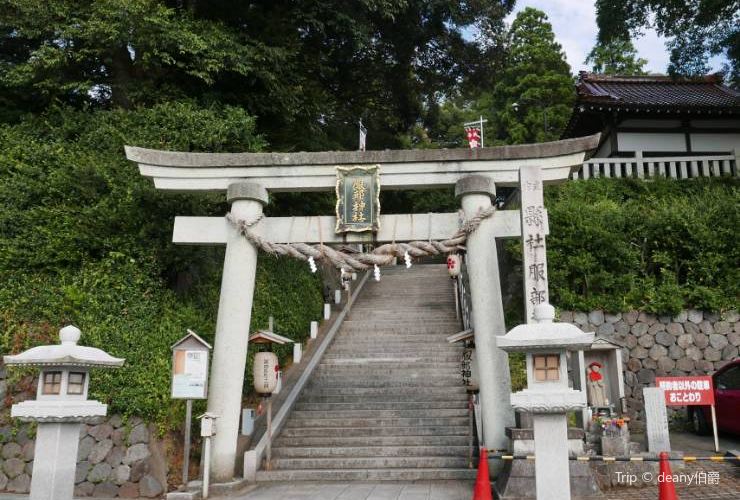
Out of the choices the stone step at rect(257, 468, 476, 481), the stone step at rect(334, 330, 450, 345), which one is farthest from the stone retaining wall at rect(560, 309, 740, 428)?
the stone step at rect(257, 468, 476, 481)

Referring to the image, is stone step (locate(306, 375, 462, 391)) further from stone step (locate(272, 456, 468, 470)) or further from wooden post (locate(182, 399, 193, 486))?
wooden post (locate(182, 399, 193, 486))

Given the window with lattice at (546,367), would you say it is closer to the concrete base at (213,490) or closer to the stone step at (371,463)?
the stone step at (371,463)

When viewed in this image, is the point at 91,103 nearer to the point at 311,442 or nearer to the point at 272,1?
the point at 272,1

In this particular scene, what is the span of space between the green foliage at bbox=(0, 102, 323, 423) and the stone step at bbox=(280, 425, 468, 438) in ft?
8.77

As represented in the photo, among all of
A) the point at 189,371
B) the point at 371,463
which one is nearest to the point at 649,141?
the point at 371,463

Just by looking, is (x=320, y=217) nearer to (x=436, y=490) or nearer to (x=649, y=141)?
(x=436, y=490)

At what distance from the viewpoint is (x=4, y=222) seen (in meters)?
11.0

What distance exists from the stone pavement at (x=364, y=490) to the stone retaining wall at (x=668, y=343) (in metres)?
6.70

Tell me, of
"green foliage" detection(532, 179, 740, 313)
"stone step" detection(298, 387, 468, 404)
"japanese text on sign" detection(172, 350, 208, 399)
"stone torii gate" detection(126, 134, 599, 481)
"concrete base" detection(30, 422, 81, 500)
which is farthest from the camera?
"green foliage" detection(532, 179, 740, 313)

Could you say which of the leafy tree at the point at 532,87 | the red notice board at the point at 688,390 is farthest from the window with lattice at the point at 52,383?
the leafy tree at the point at 532,87

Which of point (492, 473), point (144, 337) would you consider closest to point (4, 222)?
point (144, 337)

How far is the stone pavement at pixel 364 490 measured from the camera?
7754 millimetres

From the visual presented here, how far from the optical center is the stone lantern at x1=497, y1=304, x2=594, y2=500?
586 centimetres

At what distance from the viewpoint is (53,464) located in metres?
6.41
